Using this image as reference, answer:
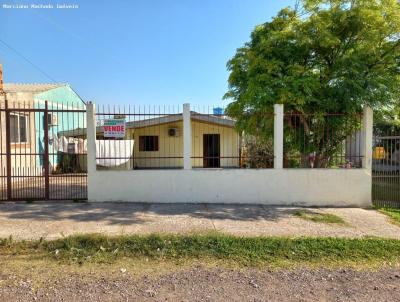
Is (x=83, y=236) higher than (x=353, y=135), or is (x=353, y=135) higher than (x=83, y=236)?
(x=353, y=135)

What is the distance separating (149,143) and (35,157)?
6.83 m

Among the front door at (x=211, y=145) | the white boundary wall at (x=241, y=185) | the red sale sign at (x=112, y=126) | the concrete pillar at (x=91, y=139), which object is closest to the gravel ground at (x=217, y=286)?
the white boundary wall at (x=241, y=185)

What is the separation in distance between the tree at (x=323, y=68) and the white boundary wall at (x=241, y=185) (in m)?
0.69

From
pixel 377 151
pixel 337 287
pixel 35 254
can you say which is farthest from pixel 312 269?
pixel 377 151

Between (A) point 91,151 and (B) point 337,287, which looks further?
(A) point 91,151

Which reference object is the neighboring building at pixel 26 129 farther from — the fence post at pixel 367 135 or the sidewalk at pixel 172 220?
the fence post at pixel 367 135

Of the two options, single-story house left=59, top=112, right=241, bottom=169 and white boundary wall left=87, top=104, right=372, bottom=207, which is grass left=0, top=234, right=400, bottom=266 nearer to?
white boundary wall left=87, top=104, right=372, bottom=207

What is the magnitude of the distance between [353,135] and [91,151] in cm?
698

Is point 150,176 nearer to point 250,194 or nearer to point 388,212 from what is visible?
point 250,194

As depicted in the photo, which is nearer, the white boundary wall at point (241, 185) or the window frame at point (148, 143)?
the white boundary wall at point (241, 185)

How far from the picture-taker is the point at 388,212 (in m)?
7.45

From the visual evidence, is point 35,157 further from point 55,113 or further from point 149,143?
point 149,143

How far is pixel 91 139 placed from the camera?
24.9 feet

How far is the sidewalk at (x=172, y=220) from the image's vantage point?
556 centimetres
